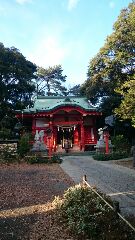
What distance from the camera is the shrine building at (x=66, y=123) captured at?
1220 inches

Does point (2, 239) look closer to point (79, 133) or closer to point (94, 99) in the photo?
point (79, 133)

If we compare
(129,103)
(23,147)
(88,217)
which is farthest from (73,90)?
(88,217)

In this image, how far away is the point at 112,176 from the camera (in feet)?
48.6

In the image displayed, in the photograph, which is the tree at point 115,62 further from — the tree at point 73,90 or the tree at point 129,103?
the tree at point 73,90

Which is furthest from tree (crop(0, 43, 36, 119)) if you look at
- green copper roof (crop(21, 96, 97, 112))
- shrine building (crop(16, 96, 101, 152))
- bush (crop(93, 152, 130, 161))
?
bush (crop(93, 152, 130, 161))

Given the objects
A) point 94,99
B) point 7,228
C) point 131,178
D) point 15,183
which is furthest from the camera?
point 94,99

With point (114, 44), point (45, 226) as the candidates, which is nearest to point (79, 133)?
point (114, 44)

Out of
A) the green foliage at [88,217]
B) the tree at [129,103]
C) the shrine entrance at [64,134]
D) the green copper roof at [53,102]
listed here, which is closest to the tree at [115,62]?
the green copper roof at [53,102]

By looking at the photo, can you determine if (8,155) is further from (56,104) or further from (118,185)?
(118,185)

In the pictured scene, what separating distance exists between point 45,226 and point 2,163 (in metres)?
14.0

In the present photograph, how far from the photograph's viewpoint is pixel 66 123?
31.9m

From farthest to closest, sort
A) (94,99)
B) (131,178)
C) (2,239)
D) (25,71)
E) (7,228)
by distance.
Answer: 1. (25,71)
2. (94,99)
3. (131,178)
4. (7,228)
5. (2,239)

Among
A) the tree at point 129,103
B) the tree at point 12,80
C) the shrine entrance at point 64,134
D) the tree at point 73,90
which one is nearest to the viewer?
the tree at point 129,103

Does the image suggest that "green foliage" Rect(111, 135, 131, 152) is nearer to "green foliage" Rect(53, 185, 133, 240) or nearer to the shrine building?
the shrine building
